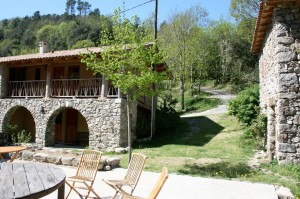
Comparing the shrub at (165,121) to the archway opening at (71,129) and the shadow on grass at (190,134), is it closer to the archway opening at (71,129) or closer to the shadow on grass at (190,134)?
the shadow on grass at (190,134)

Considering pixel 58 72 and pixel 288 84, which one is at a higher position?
pixel 58 72

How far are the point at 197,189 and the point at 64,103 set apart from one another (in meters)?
8.98

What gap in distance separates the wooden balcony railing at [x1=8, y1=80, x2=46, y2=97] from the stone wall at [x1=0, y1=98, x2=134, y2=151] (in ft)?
3.41

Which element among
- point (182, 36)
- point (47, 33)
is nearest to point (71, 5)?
point (47, 33)

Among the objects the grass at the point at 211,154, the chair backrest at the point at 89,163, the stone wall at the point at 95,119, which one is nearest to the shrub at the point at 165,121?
the grass at the point at 211,154

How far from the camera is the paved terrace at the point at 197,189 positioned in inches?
207

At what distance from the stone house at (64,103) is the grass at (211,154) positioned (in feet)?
5.87

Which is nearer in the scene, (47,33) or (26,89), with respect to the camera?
(26,89)

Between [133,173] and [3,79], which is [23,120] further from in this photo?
[133,173]

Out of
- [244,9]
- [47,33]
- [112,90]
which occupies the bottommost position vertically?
[112,90]

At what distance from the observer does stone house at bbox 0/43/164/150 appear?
39.2 feet

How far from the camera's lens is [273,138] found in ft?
27.8

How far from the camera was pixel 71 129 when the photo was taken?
613 inches

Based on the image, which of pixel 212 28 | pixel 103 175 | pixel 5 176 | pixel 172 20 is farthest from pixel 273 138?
pixel 212 28
